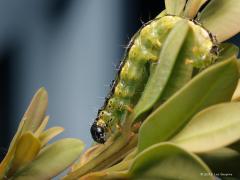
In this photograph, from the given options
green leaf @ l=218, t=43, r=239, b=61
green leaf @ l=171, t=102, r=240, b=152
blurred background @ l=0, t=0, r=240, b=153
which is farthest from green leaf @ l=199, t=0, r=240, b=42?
blurred background @ l=0, t=0, r=240, b=153

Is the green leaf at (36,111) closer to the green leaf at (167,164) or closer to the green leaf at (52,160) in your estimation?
the green leaf at (52,160)

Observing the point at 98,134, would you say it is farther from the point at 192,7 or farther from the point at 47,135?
the point at 192,7

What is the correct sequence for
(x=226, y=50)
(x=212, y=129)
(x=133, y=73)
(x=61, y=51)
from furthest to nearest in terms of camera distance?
(x=61, y=51)
(x=133, y=73)
(x=226, y=50)
(x=212, y=129)

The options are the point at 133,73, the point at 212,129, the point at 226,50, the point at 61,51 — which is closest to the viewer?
the point at 212,129

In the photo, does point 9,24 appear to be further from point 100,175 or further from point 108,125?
point 100,175

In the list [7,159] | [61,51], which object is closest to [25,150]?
[7,159]
